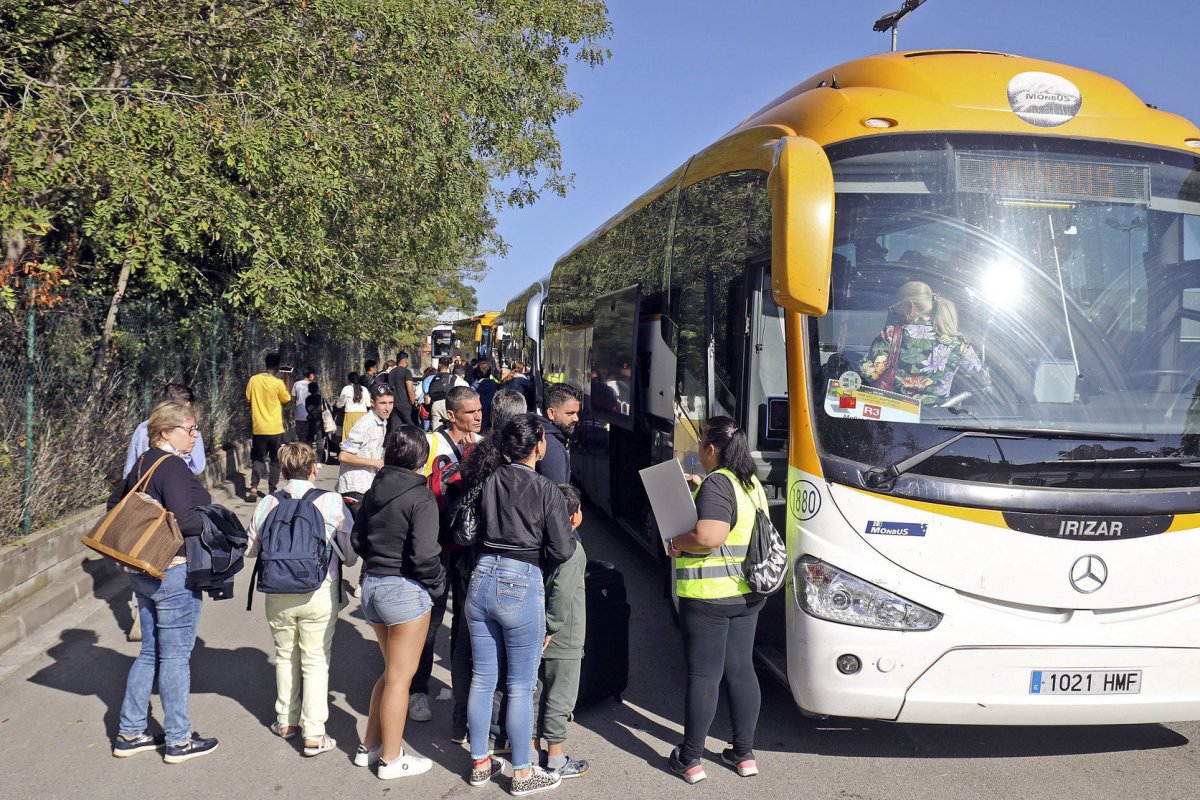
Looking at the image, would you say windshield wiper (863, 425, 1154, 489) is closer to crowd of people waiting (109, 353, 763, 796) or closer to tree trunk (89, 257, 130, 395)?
crowd of people waiting (109, 353, 763, 796)

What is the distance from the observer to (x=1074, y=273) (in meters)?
4.53

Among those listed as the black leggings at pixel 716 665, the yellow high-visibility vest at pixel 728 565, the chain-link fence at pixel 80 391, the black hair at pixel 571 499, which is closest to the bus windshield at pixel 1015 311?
the yellow high-visibility vest at pixel 728 565

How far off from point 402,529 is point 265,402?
25.3 ft

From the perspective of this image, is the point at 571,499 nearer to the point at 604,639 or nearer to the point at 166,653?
the point at 604,639

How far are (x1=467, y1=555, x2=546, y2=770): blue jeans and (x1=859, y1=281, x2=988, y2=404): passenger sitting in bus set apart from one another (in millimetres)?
1863

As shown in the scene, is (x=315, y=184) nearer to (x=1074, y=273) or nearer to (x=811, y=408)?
(x=811, y=408)

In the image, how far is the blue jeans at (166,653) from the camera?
4574mm

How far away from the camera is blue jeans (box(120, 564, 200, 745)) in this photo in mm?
4574

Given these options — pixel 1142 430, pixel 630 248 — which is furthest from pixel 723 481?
pixel 630 248

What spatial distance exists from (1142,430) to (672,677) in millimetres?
3009

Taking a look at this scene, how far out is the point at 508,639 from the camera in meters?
4.21

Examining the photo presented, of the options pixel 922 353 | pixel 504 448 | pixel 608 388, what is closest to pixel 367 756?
pixel 504 448

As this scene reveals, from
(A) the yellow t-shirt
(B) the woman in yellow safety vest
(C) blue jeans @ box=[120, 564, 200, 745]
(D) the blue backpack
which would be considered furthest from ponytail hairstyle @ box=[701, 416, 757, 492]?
(A) the yellow t-shirt

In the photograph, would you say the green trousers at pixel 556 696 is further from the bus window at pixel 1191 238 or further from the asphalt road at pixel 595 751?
the bus window at pixel 1191 238
